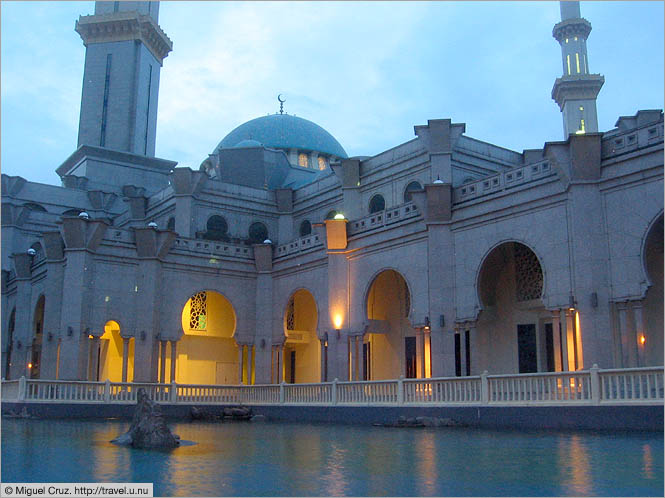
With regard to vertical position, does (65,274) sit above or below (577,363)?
above

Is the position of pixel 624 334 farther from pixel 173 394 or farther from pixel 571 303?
pixel 173 394

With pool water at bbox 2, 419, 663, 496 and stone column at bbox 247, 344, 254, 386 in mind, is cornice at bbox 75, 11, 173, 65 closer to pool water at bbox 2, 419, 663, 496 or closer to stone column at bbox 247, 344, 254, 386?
stone column at bbox 247, 344, 254, 386

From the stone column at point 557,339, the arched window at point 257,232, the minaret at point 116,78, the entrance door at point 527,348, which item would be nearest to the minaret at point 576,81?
the arched window at point 257,232

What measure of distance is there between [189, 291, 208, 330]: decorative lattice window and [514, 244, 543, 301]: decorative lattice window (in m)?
14.6

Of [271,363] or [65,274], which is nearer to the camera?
[65,274]

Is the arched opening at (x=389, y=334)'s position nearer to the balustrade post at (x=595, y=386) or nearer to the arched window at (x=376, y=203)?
the arched window at (x=376, y=203)

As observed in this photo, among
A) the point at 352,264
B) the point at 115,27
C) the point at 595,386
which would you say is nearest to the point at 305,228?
the point at 352,264

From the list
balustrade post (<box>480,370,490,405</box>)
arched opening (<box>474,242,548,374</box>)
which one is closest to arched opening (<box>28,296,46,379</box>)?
arched opening (<box>474,242,548,374</box>)

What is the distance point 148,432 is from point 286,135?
33.1m

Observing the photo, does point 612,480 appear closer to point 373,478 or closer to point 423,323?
point 373,478

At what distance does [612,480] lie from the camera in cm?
695

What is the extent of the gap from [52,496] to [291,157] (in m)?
36.8

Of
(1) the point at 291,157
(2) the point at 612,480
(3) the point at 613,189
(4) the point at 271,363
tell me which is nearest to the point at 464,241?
(3) the point at 613,189

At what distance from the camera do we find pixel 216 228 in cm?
3359
